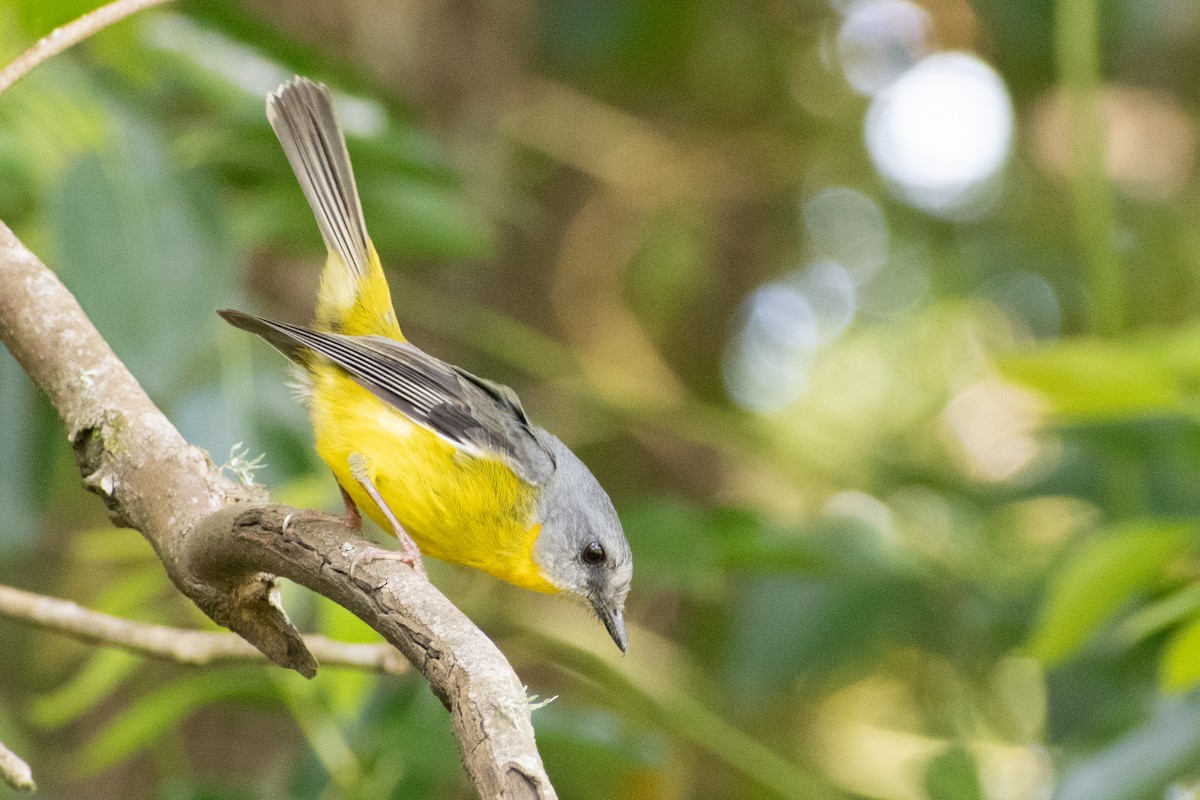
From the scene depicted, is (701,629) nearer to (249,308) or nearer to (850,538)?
(850,538)

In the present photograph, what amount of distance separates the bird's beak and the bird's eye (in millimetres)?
121

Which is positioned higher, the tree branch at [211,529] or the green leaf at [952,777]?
the green leaf at [952,777]

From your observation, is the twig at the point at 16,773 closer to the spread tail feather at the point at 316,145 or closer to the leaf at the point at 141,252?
the leaf at the point at 141,252

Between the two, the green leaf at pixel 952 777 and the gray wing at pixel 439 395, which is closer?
the gray wing at pixel 439 395

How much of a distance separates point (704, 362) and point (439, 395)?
4421 mm

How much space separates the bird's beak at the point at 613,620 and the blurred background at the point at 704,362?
32 cm

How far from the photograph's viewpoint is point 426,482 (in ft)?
10.3

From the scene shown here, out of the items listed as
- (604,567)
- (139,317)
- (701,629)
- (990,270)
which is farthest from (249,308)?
(990,270)

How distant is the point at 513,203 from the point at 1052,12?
2.50 metres

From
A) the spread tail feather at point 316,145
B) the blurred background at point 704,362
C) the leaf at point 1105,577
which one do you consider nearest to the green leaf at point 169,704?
the blurred background at point 704,362

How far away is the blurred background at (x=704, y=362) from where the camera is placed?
3318 millimetres

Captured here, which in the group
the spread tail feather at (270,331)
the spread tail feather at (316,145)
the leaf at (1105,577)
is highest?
the spread tail feather at (316,145)

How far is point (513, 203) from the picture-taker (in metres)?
6.21

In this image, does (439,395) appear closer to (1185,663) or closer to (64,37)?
(64,37)
